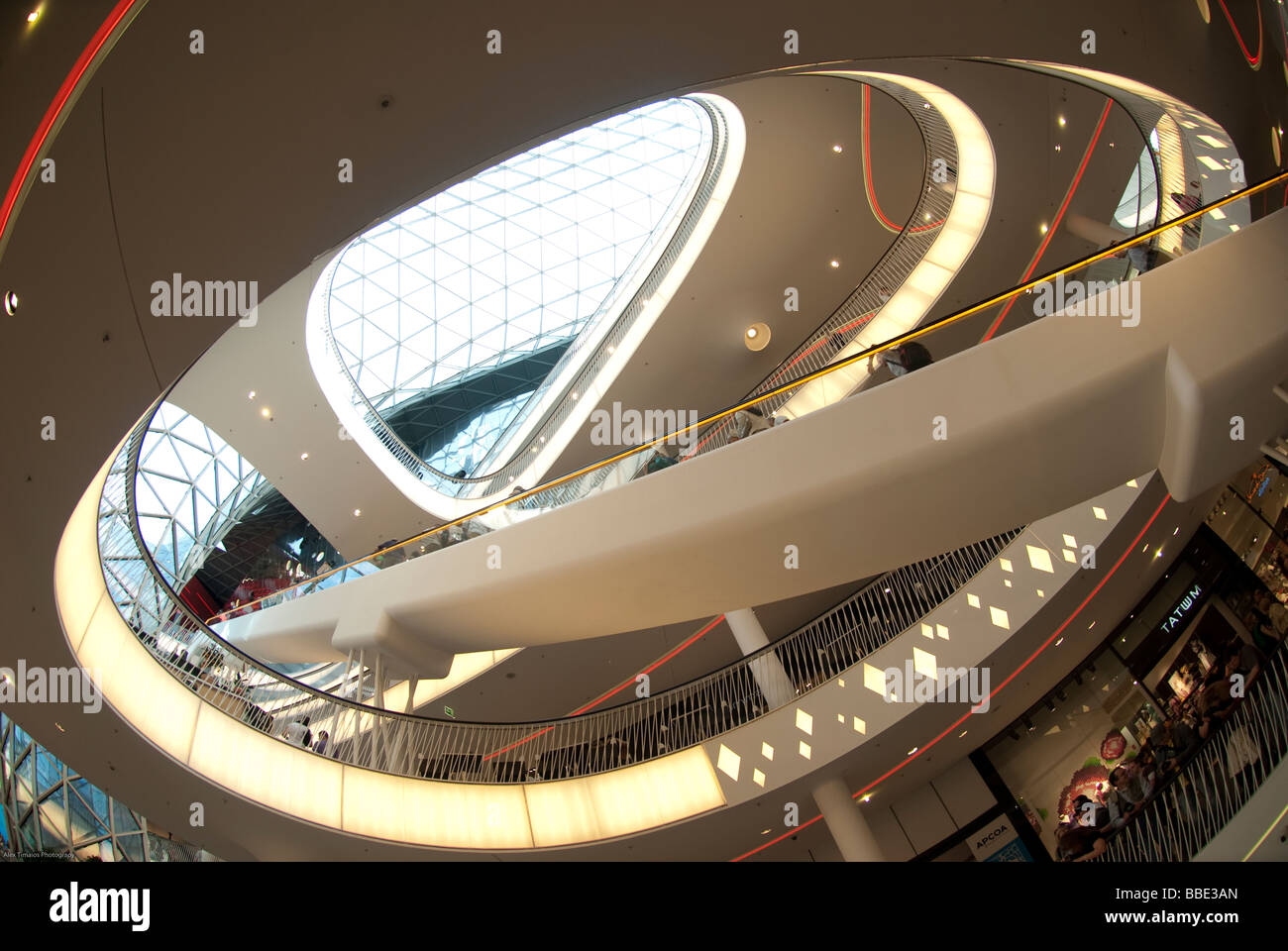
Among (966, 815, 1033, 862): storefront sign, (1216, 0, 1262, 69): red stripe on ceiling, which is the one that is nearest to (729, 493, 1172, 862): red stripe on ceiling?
(966, 815, 1033, 862): storefront sign

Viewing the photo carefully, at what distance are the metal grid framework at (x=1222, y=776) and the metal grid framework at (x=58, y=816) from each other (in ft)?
50.9

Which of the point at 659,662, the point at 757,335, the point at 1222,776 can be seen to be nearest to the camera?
the point at 1222,776

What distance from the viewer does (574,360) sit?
21562mm

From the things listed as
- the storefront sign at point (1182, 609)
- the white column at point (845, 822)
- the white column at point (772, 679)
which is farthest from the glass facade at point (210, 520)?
the storefront sign at point (1182, 609)

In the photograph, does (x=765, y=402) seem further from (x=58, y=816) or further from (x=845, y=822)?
(x=58, y=816)

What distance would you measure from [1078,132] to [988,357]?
8.10 m

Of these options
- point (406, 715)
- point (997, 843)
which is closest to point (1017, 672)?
point (997, 843)

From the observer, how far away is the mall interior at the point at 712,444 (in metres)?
4.79

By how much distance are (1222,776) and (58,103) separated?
41.0 feet

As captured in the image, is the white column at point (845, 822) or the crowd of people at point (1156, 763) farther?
the crowd of people at point (1156, 763)

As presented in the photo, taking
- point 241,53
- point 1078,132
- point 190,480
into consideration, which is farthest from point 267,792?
point 190,480

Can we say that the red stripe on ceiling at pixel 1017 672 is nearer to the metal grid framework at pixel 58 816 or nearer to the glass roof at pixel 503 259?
the metal grid framework at pixel 58 816

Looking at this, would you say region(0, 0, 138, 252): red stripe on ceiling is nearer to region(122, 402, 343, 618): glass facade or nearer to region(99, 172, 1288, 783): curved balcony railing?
region(99, 172, 1288, 783): curved balcony railing

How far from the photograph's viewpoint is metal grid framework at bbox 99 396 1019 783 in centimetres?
910
